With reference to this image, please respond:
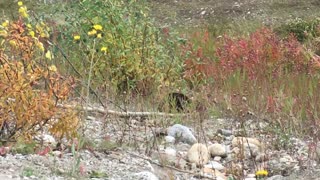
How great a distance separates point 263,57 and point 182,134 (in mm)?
2540

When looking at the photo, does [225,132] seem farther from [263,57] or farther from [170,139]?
[263,57]

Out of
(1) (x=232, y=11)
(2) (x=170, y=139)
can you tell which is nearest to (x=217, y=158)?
(2) (x=170, y=139)

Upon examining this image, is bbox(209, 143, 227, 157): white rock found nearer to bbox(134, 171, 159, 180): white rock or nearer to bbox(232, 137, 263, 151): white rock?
bbox(232, 137, 263, 151): white rock

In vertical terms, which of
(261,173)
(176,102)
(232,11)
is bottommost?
(261,173)

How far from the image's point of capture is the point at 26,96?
13.0 feet

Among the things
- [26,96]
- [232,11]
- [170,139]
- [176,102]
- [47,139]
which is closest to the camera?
[26,96]

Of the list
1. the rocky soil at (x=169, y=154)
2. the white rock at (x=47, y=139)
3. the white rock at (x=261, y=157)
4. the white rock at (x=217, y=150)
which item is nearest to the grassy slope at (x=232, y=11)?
the rocky soil at (x=169, y=154)

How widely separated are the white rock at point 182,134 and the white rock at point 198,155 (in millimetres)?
314

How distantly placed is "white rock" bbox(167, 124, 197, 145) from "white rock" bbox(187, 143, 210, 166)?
12.4 inches

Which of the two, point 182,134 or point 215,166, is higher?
point 182,134

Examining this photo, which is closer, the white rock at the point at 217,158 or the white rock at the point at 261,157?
the white rock at the point at 261,157

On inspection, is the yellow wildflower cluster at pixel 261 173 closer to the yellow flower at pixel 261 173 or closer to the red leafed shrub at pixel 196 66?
the yellow flower at pixel 261 173

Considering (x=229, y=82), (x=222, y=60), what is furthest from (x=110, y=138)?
(x=222, y=60)

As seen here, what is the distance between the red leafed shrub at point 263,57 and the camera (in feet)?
23.0
